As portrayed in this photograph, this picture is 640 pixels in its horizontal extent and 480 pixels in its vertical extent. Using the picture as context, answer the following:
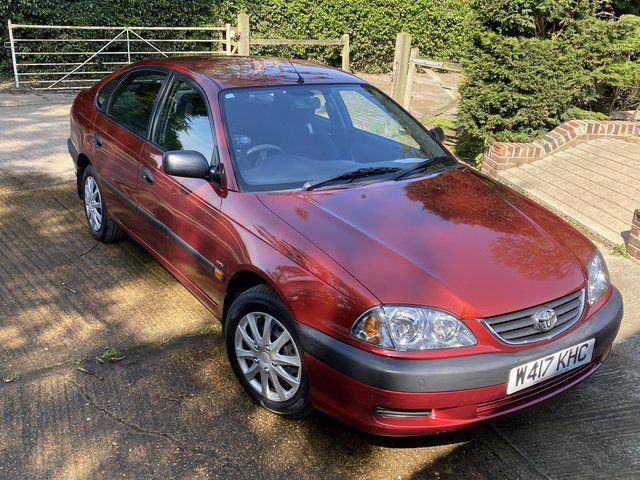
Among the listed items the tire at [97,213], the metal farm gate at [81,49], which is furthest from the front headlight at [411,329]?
the metal farm gate at [81,49]

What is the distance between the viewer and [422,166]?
12.6ft

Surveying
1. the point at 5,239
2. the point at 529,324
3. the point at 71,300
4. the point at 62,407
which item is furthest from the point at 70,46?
the point at 529,324

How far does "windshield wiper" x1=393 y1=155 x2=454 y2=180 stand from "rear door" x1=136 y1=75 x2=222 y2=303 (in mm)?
1092

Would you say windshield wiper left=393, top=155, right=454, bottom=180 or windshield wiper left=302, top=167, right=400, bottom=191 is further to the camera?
windshield wiper left=393, top=155, right=454, bottom=180

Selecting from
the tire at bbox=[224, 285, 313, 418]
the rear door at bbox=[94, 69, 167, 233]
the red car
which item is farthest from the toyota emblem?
the rear door at bbox=[94, 69, 167, 233]

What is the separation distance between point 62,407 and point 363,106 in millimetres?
2698

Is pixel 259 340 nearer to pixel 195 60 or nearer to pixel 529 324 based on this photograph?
pixel 529 324

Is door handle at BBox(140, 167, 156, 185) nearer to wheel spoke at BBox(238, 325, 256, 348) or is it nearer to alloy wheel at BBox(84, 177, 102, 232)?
alloy wheel at BBox(84, 177, 102, 232)

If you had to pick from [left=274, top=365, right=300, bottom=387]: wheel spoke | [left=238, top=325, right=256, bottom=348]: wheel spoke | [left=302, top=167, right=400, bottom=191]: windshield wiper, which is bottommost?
[left=274, top=365, right=300, bottom=387]: wheel spoke

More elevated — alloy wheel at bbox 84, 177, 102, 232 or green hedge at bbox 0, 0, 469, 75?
green hedge at bbox 0, 0, 469, 75

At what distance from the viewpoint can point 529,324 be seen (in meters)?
2.70

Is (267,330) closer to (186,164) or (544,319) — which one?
(186,164)

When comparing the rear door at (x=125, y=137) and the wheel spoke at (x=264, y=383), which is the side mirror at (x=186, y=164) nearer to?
the rear door at (x=125, y=137)

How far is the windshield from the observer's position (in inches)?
137
